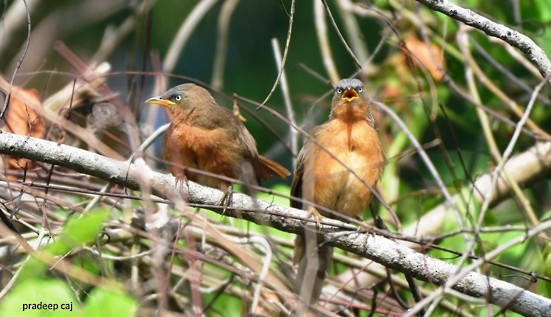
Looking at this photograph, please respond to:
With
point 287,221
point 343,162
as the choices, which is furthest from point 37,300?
point 343,162

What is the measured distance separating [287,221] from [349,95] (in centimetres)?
160

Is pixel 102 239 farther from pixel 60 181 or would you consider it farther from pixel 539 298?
pixel 539 298

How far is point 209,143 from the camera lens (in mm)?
5016

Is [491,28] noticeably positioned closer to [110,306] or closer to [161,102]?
[110,306]

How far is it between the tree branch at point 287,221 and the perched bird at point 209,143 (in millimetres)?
904

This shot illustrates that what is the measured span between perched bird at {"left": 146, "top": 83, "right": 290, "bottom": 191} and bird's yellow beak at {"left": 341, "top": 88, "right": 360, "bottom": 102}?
57 cm

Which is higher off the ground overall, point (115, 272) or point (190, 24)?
point (190, 24)

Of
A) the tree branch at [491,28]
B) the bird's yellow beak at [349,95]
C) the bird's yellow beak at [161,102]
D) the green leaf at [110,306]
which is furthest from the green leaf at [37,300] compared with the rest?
the bird's yellow beak at [349,95]

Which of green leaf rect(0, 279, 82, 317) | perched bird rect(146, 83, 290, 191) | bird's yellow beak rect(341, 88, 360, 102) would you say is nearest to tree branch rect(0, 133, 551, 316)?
perched bird rect(146, 83, 290, 191)

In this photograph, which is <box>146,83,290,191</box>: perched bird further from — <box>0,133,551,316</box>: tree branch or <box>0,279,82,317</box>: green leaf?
<box>0,279,82,317</box>: green leaf

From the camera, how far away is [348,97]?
17.4ft

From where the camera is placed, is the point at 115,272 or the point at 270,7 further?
the point at 270,7

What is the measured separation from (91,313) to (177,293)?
291 centimetres

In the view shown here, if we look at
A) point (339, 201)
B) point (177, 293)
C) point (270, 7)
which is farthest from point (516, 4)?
point (270, 7)
